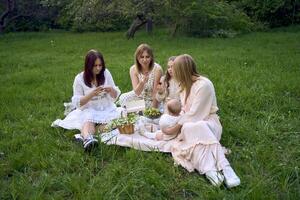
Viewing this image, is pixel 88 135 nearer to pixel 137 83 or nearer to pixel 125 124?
pixel 125 124

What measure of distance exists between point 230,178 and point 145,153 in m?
1.17

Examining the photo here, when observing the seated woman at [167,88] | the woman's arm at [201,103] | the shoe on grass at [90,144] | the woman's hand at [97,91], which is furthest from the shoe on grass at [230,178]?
the woman's hand at [97,91]

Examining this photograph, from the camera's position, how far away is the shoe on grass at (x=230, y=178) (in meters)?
3.63

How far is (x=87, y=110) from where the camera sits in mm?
5488

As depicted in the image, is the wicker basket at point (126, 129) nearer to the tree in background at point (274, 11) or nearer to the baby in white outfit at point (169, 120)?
the baby in white outfit at point (169, 120)

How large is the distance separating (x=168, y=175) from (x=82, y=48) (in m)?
10.5

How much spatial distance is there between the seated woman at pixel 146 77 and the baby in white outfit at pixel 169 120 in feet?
3.48

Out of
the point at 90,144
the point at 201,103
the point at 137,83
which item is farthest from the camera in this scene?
the point at 137,83

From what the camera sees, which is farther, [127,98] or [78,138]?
[127,98]

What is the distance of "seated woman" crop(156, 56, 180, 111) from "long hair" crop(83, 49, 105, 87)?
2.81ft

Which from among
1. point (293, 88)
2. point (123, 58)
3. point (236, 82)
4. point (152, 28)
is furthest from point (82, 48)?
point (293, 88)

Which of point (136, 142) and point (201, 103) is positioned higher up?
point (201, 103)

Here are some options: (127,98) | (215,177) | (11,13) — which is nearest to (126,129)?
(127,98)

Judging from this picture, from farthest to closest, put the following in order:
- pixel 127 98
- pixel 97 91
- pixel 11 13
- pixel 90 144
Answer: pixel 11 13 < pixel 127 98 < pixel 97 91 < pixel 90 144
